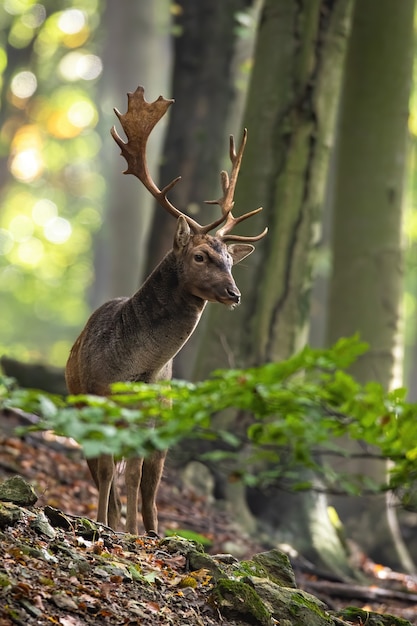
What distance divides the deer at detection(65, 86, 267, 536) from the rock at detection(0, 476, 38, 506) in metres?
0.85

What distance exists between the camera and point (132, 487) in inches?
260

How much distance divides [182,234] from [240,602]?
2.44m

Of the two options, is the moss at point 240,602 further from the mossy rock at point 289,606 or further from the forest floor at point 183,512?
the forest floor at point 183,512

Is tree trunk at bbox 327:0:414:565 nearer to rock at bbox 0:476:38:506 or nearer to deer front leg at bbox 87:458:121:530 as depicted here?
deer front leg at bbox 87:458:121:530

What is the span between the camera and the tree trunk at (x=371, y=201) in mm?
10977

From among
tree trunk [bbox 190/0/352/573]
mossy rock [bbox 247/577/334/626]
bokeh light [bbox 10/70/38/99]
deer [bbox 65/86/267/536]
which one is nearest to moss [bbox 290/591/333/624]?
mossy rock [bbox 247/577/334/626]

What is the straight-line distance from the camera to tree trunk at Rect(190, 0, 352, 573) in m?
9.84

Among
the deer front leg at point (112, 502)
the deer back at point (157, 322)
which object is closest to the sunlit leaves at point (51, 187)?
the deer back at point (157, 322)

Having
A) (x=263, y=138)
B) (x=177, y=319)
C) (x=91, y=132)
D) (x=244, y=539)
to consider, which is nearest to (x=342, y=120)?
(x=263, y=138)

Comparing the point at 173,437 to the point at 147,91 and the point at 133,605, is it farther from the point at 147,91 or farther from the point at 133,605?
the point at 147,91

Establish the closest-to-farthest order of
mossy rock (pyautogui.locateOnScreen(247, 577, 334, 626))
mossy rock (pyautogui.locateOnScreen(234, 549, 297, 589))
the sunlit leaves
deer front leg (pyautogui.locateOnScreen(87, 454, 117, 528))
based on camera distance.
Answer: mossy rock (pyautogui.locateOnScreen(247, 577, 334, 626)) → mossy rock (pyautogui.locateOnScreen(234, 549, 297, 589)) → deer front leg (pyautogui.locateOnScreen(87, 454, 117, 528)) → the sunlit leaves

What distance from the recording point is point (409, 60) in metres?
11.6

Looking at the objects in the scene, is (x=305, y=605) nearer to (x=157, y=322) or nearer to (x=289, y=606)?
(x=289, y=606)

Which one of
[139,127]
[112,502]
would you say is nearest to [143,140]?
[139,127]
